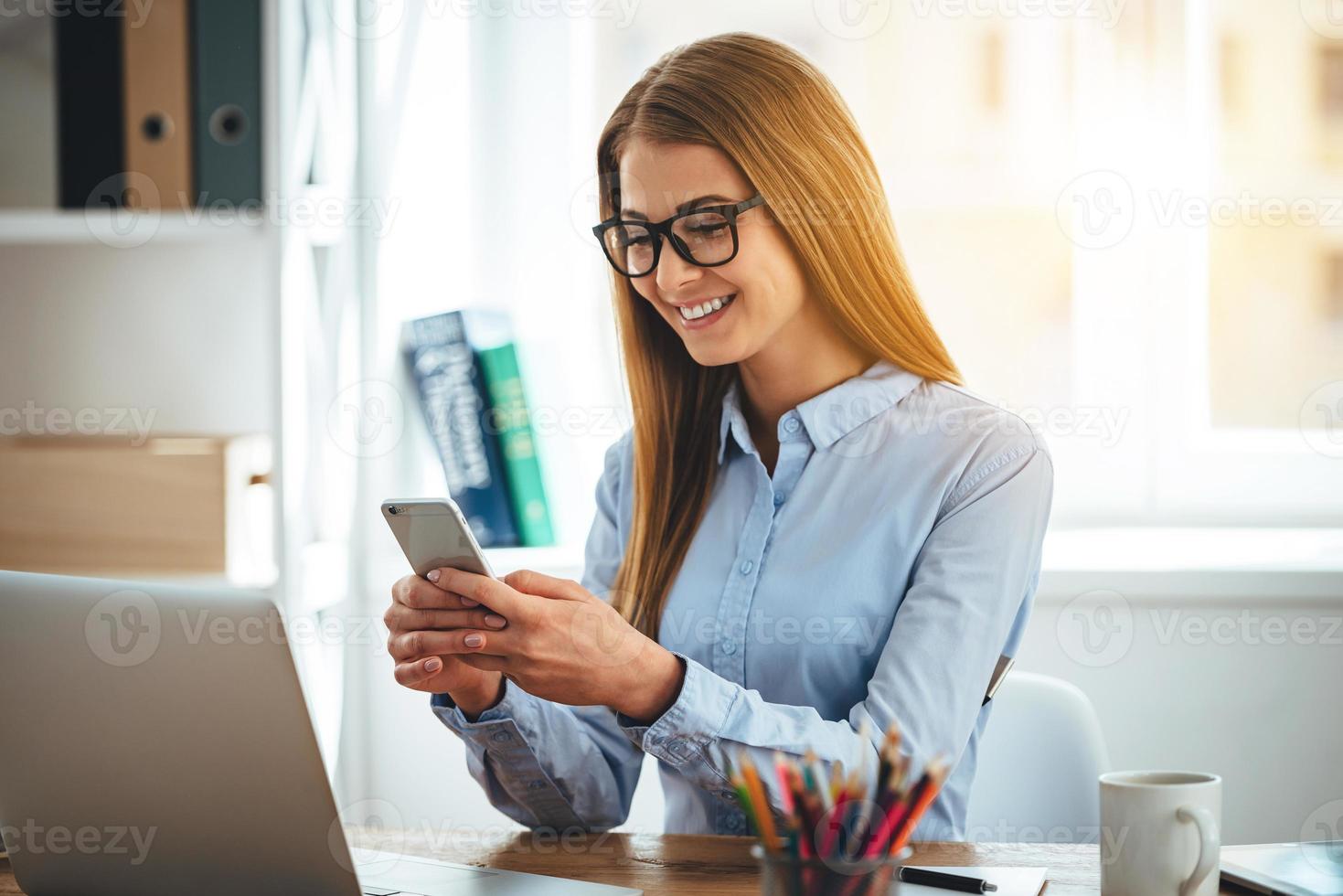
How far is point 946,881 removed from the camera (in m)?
0.89

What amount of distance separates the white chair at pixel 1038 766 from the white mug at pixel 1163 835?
0.54 m

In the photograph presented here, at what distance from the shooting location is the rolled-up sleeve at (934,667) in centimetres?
107

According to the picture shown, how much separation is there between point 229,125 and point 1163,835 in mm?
1400

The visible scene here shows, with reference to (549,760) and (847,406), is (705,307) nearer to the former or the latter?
(847,406)

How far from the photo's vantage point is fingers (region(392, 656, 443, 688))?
1.09 metres

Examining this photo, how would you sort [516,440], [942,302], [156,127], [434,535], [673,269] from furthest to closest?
[942,302]
[516,440]
[156,127]
[673,269]
[434,535]

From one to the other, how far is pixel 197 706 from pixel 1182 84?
1.73 metres

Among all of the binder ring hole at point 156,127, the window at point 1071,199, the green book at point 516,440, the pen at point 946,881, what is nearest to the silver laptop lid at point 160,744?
the pen at point 946,881

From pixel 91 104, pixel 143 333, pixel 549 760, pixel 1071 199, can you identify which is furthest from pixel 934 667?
pixel 143 333

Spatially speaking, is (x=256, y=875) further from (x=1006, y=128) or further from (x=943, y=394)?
(x=1006, y=128)

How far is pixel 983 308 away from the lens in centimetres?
204

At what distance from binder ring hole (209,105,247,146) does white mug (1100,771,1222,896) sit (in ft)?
4.40

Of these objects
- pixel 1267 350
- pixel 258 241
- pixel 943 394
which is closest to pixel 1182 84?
pixel 1267 350

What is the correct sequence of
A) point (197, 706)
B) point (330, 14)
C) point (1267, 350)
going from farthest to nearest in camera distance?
point (1267, 350) → point (330, 14) → point (197, 706)
